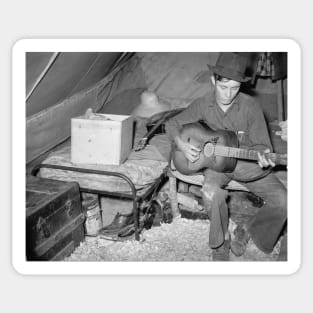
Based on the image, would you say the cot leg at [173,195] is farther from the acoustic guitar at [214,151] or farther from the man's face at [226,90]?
the man's face at [226,90]

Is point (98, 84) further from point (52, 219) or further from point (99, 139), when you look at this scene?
point (52, 219)

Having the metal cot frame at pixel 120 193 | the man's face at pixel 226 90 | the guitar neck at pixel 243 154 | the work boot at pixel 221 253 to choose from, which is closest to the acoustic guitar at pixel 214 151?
the guitar neck at pixel 243 154

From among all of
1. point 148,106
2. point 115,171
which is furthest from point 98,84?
point 115,171

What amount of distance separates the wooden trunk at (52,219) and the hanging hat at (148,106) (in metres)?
1.26

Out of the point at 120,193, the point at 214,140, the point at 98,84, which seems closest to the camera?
the point at 214,140

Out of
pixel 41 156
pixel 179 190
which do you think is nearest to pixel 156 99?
pixel 179 190

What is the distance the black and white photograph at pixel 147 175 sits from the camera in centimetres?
185

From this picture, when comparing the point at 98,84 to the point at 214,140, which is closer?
the point at 214,140

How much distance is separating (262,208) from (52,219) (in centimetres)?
105

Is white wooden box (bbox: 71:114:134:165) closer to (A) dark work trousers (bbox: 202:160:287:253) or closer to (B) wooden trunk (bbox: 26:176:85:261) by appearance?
(B) wooden trunk (bbox: 26:176:85:261)

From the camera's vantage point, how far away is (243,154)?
1.89 meters

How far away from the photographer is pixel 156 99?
126 inches
